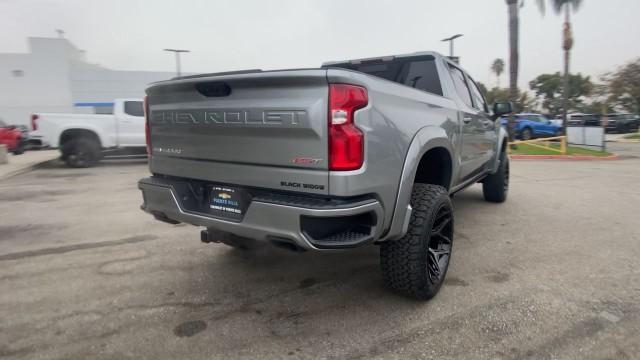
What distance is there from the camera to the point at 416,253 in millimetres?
2680

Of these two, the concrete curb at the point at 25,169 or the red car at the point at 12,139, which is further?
→ the red car at the point at 12,139

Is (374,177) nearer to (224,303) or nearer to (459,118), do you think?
(224,303)

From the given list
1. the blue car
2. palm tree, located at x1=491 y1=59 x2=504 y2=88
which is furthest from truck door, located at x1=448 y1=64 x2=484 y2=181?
palm tree, located at x1=491 y1=59 x2=504 y2=88

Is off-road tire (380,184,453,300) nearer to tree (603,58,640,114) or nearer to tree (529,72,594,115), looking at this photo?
tree (603,58,640,114)

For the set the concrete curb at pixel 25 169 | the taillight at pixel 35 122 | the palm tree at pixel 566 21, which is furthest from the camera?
the palm tree at pixel 566 21

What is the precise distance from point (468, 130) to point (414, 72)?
0.80 metres

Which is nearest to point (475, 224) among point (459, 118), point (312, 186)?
point (459, 118)

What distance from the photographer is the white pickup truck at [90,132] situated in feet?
33.4

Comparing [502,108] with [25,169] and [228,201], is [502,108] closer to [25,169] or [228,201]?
[228,201]

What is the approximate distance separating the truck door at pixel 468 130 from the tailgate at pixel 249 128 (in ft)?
6.74

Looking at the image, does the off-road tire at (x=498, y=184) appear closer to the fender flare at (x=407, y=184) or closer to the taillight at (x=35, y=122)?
the fender flare at (x=407, y=184)

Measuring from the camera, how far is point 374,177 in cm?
233

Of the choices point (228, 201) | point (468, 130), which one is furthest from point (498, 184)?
point (228, 201)

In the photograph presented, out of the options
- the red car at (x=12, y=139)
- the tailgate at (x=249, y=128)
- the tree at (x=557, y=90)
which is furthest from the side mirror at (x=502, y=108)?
the tree at (x=557, y=90)
